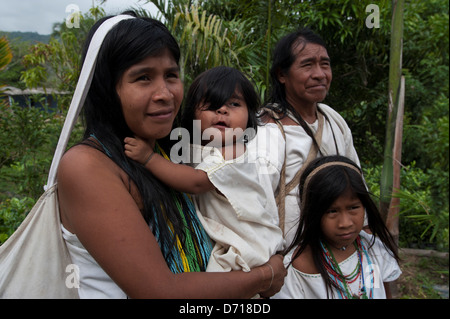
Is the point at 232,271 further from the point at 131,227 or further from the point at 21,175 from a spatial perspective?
the point at 21,175

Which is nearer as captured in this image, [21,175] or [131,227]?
[131,227]

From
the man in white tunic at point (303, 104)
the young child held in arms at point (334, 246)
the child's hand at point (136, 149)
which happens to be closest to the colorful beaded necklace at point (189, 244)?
the child's hand at point (136, 149)

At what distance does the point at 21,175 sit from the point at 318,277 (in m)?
2.65

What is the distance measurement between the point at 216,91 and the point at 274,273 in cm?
A: 82

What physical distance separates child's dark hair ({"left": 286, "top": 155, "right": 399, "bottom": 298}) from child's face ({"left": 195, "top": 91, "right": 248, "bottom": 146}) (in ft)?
1.46

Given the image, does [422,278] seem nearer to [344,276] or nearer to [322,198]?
[344,276]

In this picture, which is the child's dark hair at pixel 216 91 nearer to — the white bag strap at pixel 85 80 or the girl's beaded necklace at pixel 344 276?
the white bag strap at pixel 85 80

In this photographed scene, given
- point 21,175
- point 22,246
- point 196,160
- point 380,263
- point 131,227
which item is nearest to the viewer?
point 131,227

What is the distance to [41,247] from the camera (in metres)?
1.27

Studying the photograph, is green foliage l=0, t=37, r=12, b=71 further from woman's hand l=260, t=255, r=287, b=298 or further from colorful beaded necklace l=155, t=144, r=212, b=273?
woman's hand l=260, t=255, r=287, b=298

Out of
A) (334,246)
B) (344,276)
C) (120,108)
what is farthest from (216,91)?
(344,276)

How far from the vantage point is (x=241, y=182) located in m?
1.54
